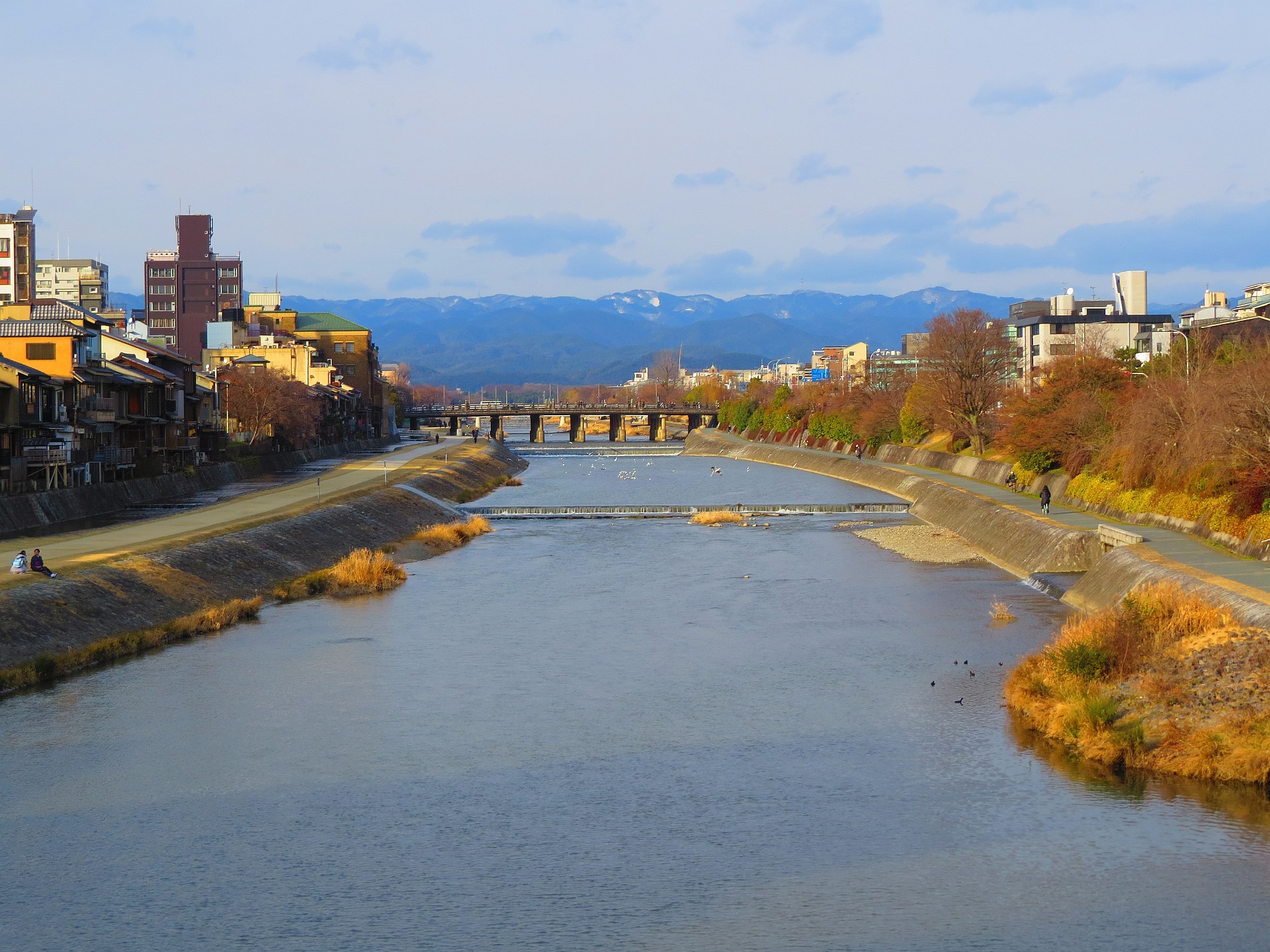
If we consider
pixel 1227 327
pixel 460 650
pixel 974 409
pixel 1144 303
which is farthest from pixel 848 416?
pixel 460 650

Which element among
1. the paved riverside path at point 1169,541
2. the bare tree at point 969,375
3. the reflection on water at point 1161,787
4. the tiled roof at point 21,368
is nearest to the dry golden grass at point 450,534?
the tiled roof at point 21,368

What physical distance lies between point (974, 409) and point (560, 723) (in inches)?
2911

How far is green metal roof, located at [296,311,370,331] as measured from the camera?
176 meters

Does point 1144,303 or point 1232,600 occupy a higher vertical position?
point 1144,303

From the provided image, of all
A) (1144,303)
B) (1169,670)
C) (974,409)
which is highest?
(1144,303)

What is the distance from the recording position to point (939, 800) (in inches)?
920

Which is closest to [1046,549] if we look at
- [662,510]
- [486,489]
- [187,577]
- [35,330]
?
[187,577]

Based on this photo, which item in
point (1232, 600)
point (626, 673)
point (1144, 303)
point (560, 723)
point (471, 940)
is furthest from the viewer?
point (1144, 303)

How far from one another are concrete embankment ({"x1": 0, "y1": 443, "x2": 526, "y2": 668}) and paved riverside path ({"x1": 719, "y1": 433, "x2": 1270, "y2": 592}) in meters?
30.1

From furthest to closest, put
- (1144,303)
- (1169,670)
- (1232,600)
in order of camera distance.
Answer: (1144,303)
(1232,600)
(1169,670)

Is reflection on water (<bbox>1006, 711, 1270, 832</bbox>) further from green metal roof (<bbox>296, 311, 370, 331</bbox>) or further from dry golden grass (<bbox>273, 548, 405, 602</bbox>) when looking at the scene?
green metal roof (<bbox>296, 311, 370, 331</bbox>)

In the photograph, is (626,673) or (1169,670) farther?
(626,673)

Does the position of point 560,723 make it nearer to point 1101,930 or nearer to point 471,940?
point 471,940

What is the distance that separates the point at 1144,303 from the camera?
197375 millimetres
